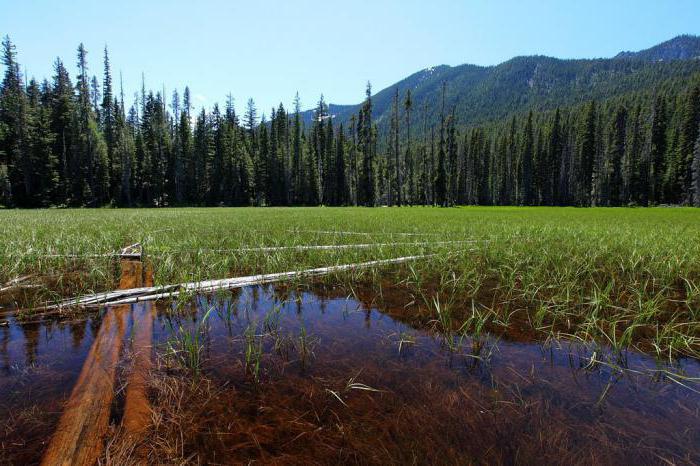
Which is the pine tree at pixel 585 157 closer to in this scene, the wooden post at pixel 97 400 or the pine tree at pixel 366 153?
the pine tree at pixel 366 153

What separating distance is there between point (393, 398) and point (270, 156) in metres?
60.7

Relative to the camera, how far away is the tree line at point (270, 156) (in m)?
43.7

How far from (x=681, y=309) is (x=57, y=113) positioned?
64.9 metres

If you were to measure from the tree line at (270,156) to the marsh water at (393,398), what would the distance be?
41.2m

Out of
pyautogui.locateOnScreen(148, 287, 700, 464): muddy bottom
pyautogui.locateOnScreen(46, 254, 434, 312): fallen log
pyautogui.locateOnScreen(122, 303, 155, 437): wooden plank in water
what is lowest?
pyautogui.locateOnScreen(148, 287, 700, 464): muddy bottom

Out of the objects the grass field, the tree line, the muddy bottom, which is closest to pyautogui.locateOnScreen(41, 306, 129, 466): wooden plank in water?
the muddy bottom

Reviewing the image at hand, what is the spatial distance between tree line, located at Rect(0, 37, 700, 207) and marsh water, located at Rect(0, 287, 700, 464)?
135 feet

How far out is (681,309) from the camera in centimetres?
356

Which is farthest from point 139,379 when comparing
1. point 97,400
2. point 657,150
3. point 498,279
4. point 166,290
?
point 657,150

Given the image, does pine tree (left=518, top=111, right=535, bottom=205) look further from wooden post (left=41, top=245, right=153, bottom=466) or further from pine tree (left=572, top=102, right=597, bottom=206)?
wooden post (left=41, top=245, right=153, bottom=466)

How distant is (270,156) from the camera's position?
58.9 metres

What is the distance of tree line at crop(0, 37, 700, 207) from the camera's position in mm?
43719

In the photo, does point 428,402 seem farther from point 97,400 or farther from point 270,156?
point 270,156

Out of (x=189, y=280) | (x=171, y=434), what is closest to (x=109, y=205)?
(x=189, y=280)
